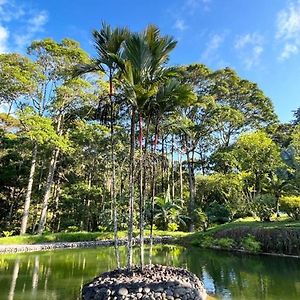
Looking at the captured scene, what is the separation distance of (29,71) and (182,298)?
59.8 ft

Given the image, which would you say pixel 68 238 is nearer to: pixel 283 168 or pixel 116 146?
pixel 116 146

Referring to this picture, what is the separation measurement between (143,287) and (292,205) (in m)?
12.4

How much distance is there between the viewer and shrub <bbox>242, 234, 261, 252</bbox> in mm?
15516

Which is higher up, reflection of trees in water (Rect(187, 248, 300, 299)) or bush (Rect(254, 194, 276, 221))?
bush (Rect(254, 194, 276, 221))

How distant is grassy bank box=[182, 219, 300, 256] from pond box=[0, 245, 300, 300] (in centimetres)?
89

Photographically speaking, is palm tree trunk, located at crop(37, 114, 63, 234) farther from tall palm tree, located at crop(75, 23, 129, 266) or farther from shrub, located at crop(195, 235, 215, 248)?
tall palm tree, located at crop(75, 23, 129, 266)

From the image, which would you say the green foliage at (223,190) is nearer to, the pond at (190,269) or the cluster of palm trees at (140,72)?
the pond at (190,269)

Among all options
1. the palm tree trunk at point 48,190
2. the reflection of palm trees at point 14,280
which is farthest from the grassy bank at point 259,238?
the palm tree trunk at point 48,190

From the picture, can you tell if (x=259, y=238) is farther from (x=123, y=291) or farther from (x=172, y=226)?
(x=123, y=291)

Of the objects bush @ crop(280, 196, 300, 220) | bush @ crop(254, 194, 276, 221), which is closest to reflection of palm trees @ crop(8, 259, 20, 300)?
bush @ crop(254, 194, 276, 221)

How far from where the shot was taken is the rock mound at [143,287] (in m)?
→ 6.64

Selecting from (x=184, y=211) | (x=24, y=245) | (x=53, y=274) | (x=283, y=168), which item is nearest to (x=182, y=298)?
(x=53, y=274)

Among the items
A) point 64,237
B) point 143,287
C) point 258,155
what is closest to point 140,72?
point 143,287

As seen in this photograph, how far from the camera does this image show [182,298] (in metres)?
6.82
